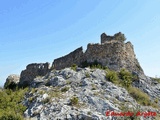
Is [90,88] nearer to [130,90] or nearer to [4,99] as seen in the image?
[130,90]

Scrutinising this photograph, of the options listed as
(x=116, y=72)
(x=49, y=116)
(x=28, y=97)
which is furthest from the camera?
(x=116, y=72)

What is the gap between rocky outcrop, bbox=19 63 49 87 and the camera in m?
37.9

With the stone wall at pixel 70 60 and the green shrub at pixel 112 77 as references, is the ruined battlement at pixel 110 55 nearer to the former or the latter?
the stone wall at pixel 70 60

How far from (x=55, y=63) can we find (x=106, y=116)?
18058 millimetres

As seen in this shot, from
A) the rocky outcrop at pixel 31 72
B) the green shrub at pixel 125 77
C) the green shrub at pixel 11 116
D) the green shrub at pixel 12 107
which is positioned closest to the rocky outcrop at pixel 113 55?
the green shrub at pixel 125 77

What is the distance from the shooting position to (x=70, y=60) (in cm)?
3234

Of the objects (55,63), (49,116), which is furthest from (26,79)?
(49,116)

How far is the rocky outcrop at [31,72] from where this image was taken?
37884 millimetres

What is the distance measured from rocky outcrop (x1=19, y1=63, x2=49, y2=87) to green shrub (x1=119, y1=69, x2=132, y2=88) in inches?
562

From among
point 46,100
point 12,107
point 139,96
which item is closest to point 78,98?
point 46,100

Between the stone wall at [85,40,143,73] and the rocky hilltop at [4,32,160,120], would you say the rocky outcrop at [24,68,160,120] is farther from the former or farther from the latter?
the stone wall at [85,40,143,73]

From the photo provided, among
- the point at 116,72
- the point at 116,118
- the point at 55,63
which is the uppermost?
the point at 55,63

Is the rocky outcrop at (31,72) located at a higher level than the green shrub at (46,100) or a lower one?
higher

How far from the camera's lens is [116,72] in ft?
87.2
